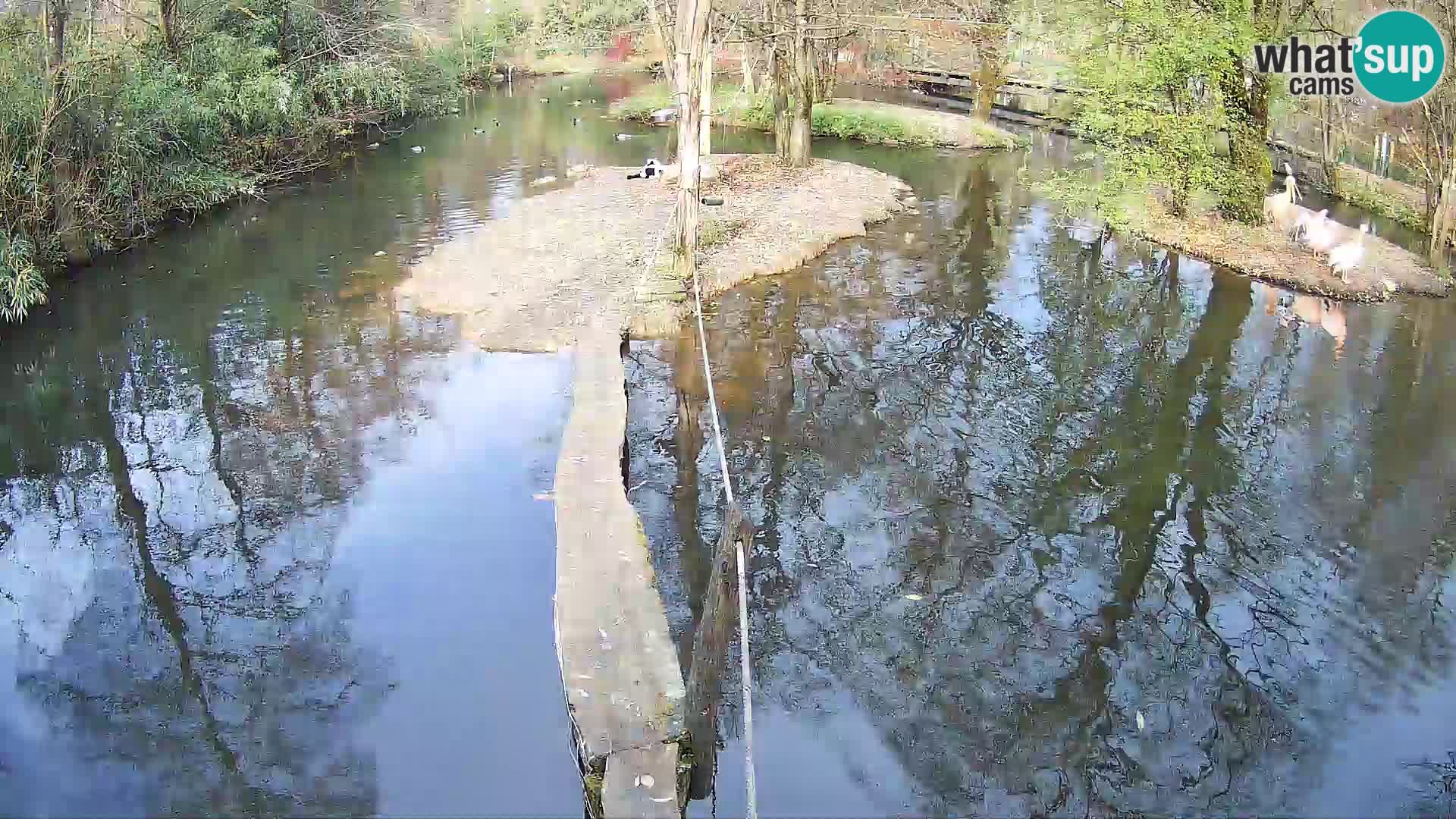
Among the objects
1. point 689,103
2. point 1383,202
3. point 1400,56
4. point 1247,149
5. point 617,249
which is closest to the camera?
point 689,103

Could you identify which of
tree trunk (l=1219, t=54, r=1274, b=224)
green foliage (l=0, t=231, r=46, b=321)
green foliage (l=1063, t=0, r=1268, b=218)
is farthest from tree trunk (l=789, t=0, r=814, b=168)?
green foliage (l=0, t=231, r=46, b=321)

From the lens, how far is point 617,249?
1599cm

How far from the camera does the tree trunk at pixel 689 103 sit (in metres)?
12.7

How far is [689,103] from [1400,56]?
1024 cm

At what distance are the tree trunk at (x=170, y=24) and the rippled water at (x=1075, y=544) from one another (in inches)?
513

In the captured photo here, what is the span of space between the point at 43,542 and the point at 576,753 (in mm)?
5157

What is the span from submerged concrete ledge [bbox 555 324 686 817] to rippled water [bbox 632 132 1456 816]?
26.2 inches

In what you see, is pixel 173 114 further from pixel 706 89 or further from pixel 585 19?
pixel 585 19

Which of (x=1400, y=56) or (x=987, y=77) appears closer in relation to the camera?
(x=1400, y=56)

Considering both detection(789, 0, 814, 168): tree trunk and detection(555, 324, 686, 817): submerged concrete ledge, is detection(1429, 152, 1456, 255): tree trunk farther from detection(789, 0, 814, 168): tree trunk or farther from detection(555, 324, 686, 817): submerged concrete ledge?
detection(555, 324, 686, 817): submerged concrete ledge

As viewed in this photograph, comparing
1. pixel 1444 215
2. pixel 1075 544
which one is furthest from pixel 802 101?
pixel 1075 544

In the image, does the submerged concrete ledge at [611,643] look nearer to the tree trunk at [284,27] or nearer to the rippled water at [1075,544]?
the rippled water at [1075,544]

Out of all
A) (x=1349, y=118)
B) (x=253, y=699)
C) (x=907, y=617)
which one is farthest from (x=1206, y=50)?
(x=253, y=699)

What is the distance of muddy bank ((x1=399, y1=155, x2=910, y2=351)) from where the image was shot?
13.0 meters
